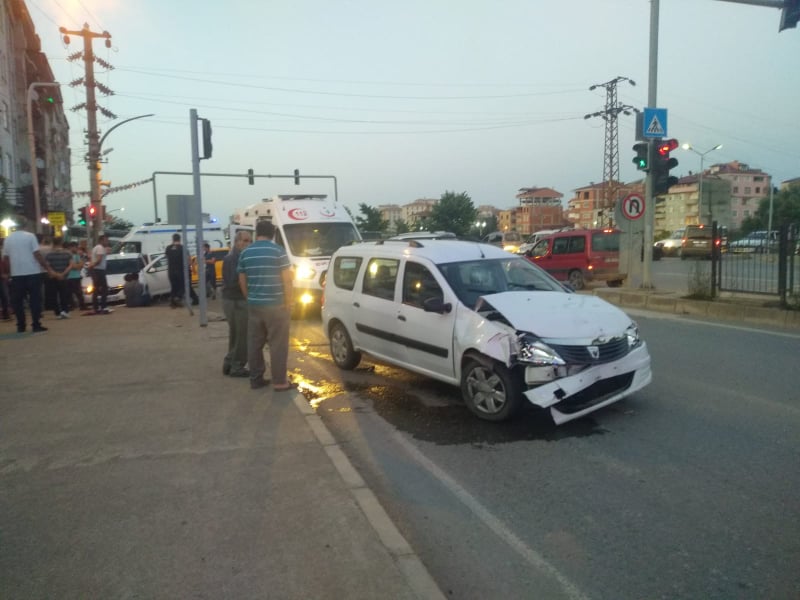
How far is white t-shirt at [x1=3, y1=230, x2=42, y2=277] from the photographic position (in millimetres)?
11000

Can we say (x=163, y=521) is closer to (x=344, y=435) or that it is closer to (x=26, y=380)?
(x=344, y=435)

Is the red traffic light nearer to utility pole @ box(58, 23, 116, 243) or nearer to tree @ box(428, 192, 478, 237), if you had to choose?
utility pole @ box(58, 23, 116, 243)

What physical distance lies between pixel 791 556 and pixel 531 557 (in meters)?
1.42

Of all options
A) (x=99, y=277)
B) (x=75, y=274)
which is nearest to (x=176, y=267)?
(x=99, y=277)

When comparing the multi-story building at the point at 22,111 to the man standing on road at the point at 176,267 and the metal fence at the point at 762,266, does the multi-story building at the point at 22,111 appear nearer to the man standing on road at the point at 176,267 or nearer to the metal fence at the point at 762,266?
the man standing on road at the point at 176,267

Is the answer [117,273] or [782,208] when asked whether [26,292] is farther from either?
[782,208]

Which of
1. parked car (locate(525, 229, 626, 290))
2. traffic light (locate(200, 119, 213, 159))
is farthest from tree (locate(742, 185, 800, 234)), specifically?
traffic light (locate(200, 119, 213, 159))

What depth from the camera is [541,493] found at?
4.54 meters

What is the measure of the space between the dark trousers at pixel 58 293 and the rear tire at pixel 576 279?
1390 cm

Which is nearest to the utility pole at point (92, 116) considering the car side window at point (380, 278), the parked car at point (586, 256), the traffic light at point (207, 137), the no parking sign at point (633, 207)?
the traffic light at point (207, 137)

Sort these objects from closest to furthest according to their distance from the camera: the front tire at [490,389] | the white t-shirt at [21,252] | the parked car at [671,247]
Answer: the front tire at [490,389]
the white t-shirt at [21,252]
the parked car at [671,247]

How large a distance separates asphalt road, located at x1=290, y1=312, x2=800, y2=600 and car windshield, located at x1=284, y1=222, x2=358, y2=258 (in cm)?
687

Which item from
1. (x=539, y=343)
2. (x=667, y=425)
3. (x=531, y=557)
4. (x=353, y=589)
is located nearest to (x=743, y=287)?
(x=667, y=425)

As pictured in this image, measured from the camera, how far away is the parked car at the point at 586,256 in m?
19.7
